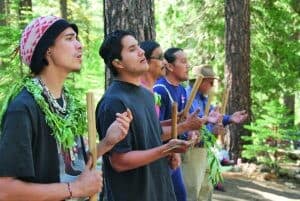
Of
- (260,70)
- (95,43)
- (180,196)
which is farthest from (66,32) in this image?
(95,43)

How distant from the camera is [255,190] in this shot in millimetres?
9500

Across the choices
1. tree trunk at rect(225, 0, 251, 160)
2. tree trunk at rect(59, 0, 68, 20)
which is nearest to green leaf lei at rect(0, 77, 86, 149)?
tree trunk at rect(225, 0, 251, 160)

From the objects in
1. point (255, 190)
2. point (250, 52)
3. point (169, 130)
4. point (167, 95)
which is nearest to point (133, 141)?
point (169, 130)

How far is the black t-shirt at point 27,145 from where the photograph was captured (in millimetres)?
2217

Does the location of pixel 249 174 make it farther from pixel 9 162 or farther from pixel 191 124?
pixel 9 162

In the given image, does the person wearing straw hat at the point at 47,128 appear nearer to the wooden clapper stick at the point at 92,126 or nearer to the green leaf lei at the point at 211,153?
the wooden clapper stick at the point at 92,126

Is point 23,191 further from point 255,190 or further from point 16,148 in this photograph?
point 255,190

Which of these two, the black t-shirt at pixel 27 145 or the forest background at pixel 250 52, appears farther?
the forest background at pixel 250 52

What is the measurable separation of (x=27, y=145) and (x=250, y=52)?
34.6 feet

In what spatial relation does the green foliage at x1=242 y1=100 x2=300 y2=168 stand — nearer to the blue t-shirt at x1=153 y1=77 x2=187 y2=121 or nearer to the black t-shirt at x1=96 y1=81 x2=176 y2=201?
the blue t-shirt at x1=153 y1=77 x2=187 y2=121

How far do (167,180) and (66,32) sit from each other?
1.37 meters

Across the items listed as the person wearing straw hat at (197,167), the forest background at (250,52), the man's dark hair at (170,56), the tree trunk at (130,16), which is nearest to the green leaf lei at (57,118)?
the tree trunk at (130,16)

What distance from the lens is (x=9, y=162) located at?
2.22 metres

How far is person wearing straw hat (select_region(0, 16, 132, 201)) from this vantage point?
7.30 feet
